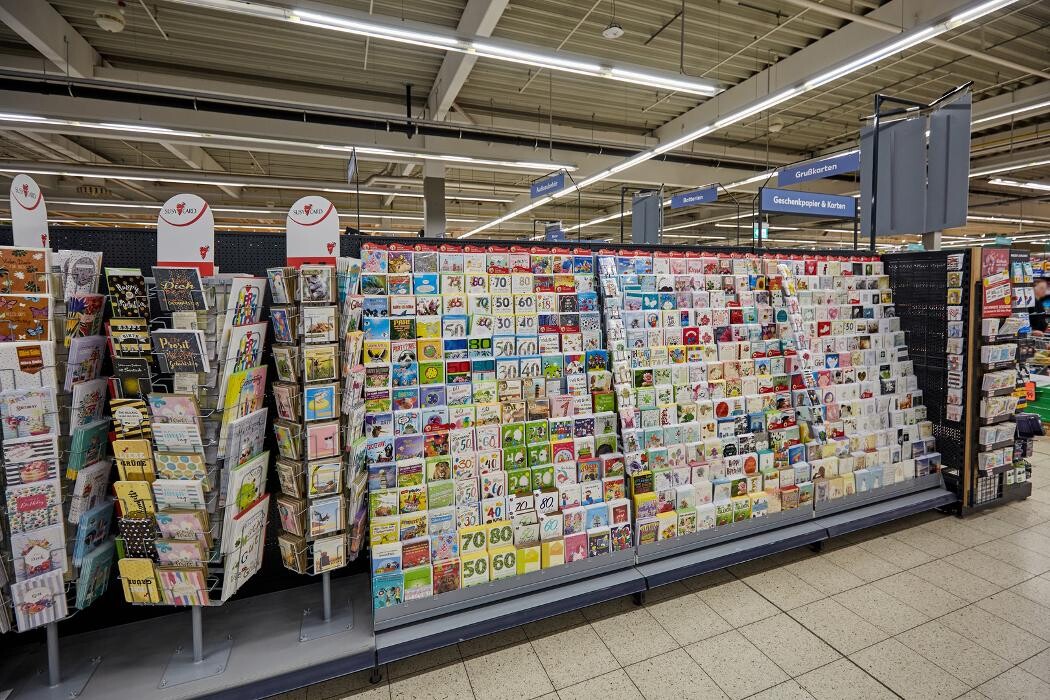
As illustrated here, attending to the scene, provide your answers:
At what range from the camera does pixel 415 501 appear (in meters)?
2.71

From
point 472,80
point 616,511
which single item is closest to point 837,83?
point 472,80

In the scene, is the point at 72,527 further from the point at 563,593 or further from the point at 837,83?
the point at 837,83

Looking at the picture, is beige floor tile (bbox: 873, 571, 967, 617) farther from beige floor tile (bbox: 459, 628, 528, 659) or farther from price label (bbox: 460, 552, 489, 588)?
price label (bbox: 460, 552, 489, 588)

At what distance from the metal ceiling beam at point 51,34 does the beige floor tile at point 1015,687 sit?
952cm

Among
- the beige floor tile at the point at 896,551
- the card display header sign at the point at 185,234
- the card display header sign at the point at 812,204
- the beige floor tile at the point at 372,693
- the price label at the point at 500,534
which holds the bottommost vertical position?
the beige floor tile at the point at 372,693

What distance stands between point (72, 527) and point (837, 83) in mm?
11129

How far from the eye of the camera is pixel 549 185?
8.71 m

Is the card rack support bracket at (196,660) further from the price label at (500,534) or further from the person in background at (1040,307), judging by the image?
the person in background at (1040,307)

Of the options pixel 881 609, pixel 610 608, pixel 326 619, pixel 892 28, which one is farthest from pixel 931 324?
pixel 326 619

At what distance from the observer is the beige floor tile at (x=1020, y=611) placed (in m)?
2.78

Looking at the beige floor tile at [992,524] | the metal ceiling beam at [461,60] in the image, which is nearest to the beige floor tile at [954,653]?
the beige floor tile at [992,524]

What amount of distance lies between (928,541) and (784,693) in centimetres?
231

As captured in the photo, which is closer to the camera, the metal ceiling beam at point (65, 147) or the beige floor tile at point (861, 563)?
the beige floor tile at point (861, 563)

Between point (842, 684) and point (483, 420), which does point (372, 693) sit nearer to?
point (483, 420)
